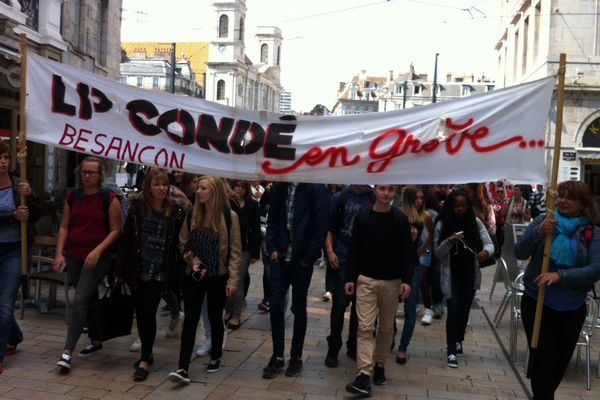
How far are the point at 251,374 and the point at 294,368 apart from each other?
0.38 m

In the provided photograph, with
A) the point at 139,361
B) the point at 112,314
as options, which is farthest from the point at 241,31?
the point at 139,361

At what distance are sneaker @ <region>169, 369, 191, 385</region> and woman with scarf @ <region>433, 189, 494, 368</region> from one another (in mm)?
2524

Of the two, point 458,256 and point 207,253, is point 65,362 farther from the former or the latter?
point 458,256

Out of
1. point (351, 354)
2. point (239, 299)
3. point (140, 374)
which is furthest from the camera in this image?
point (239, 299)

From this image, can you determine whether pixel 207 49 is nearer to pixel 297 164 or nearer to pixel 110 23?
pixel 110 23

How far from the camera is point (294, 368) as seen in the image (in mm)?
5816

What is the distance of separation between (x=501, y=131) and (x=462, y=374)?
2306 millimetres

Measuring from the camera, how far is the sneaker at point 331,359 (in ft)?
20.1

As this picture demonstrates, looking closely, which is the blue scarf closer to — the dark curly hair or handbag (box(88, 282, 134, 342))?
the dark curly hair

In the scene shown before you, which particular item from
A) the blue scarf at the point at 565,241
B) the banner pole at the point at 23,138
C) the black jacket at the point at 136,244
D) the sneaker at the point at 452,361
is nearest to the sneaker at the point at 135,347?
the black jacket at the point at 136,244

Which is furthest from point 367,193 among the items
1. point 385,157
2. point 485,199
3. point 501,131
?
point 485,199

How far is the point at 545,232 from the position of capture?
14.7 ft

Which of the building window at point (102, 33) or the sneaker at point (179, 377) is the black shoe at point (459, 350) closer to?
the sneaker at point (179, 377)

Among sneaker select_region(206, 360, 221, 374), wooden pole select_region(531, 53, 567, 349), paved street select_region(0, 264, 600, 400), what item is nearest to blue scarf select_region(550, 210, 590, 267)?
wooden pole select_region(531, 53, 567, 349)
